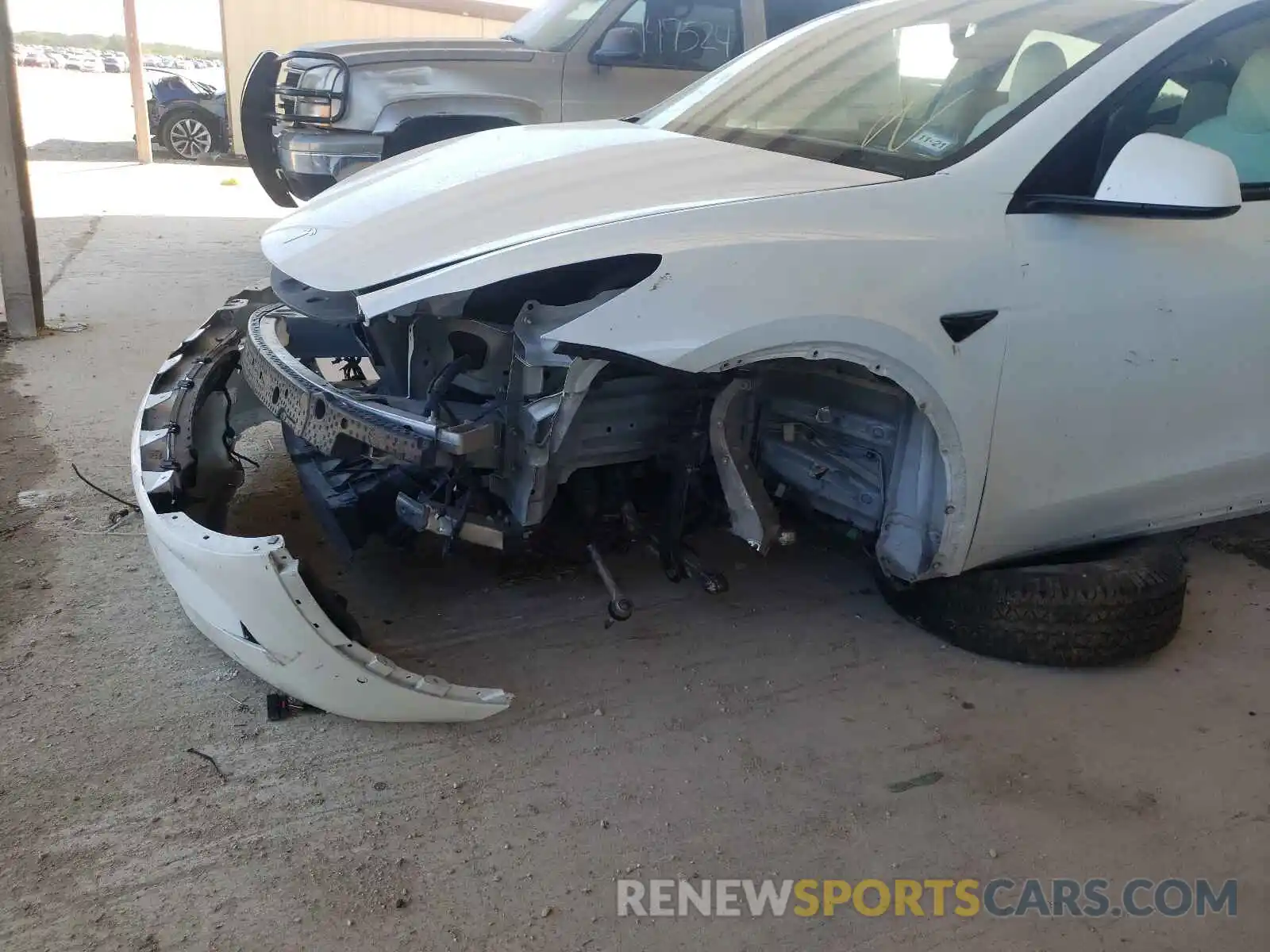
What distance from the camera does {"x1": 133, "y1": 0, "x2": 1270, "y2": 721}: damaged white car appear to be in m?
2.17

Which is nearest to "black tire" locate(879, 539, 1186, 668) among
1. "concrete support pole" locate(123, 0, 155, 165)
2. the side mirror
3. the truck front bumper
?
the side mirror

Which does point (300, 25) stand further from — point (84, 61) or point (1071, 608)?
point (84, 61)

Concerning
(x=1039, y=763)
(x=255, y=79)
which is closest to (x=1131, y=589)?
(x=1039, y=763)

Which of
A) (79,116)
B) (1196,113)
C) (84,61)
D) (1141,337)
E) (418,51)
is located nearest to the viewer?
(1141,337)

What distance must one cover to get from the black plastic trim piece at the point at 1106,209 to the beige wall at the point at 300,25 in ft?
47.1

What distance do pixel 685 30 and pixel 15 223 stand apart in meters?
3.94

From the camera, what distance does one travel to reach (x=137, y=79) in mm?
13133

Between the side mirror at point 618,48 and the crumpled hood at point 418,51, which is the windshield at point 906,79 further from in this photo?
the crumpled hood at point 418,51

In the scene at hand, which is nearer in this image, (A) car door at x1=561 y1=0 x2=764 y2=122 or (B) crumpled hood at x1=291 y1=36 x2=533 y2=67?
(B) crumpled hood at x1=291 y1=36 x2=533 y2=67

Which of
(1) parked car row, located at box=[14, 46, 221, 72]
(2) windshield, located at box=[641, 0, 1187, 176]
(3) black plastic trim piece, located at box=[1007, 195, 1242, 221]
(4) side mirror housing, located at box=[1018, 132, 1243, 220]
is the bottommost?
(3) black plastic trim piece, located at box=[1007, 195, 1242, 221]

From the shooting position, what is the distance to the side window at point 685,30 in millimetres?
6094

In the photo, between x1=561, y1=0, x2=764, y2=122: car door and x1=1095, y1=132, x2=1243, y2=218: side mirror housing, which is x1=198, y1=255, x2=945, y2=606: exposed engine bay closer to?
x1=1095, y1=132, x2=1243, y2=218: side mirror housing

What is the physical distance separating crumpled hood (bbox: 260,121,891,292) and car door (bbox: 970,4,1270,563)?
515 mm

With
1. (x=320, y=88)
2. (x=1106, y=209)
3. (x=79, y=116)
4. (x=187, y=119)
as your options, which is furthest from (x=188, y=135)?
(x=1106, y=209)
